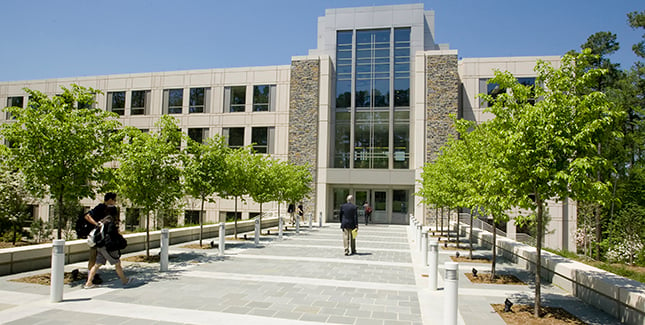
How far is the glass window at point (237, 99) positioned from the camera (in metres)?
34.4

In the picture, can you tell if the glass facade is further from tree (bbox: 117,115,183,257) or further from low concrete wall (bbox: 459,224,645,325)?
tree (bbox: 117,115,183,257)

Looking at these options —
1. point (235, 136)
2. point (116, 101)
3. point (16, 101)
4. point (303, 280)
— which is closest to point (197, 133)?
point (235, 136)

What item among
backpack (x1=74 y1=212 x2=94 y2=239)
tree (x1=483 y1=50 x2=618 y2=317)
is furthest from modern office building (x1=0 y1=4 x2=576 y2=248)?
tree (x1=483 y1=50 x2=618 y2=317)

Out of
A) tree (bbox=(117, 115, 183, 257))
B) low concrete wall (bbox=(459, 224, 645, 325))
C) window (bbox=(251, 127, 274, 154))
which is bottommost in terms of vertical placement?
low concrete wall (bbox=(459, 224, 645, 325))

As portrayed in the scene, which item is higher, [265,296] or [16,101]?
[16,101]

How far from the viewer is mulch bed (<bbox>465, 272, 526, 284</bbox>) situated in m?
9.98

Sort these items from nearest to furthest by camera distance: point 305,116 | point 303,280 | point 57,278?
point 57,278 → point 303,280 → point 305,116

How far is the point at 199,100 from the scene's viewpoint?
35.2 meters

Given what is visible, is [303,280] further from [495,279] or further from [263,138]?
[263,138]

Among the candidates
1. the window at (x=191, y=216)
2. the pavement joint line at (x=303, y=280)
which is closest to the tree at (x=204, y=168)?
the pavement joint line at (x=303, y=280)

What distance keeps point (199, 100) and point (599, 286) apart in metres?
33.0

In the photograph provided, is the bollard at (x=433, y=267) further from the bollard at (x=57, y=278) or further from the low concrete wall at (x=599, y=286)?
the bollard at (x=57, y=278)

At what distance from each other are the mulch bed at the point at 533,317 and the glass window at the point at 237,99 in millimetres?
29739

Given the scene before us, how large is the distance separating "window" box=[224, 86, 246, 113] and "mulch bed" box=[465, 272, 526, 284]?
27179mm
